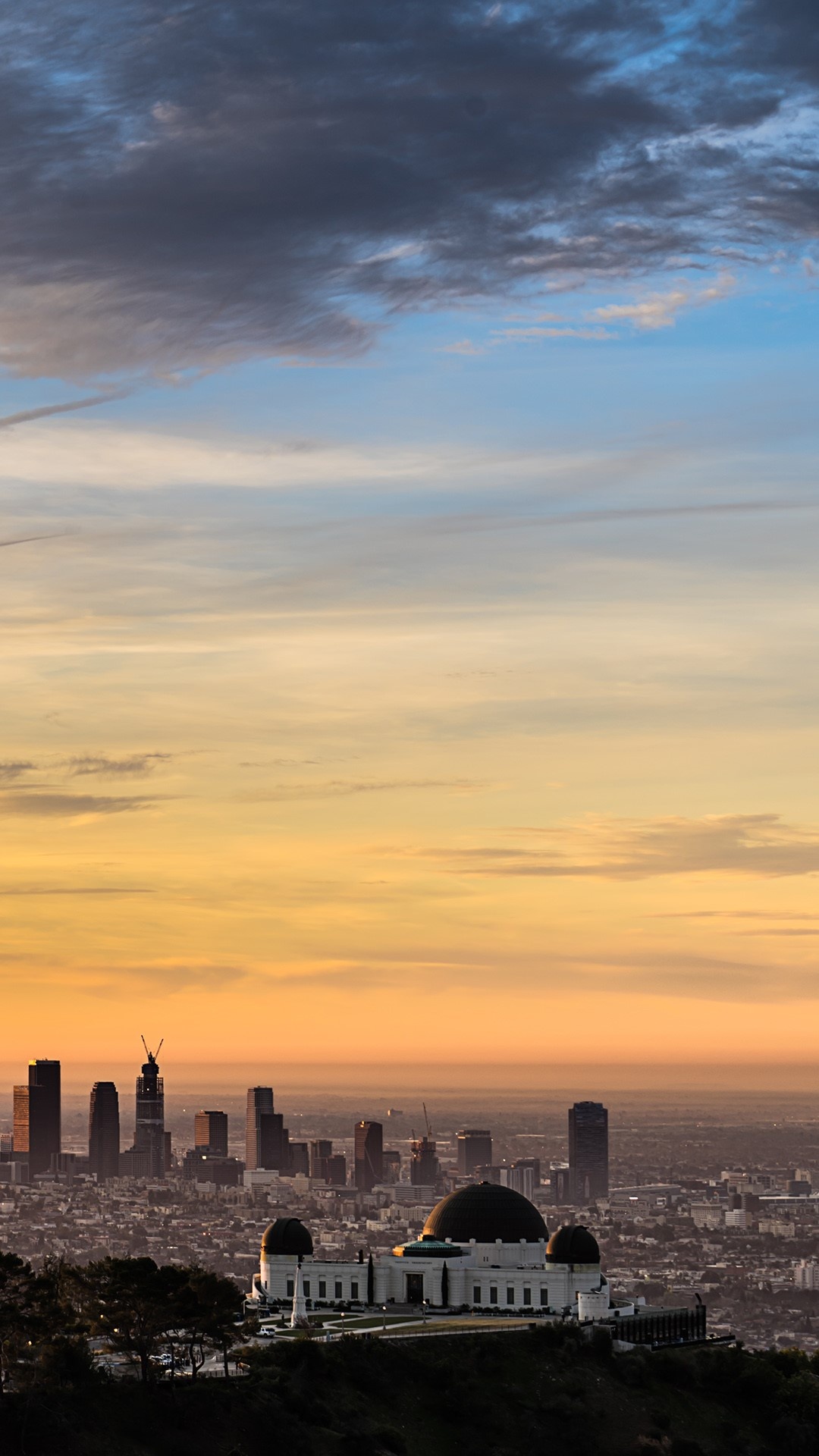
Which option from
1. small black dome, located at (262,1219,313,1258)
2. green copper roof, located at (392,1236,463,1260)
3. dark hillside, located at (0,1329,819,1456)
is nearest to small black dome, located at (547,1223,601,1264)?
green copper roof, located at (392,1236,463,1260)

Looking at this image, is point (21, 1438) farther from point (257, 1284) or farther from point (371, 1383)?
point (257, 1284)

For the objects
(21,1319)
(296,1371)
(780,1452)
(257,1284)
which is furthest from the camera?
(257,1284)

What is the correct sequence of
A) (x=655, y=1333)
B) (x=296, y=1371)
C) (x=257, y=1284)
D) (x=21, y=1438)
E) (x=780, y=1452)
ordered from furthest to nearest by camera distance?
(x=257, y=1284) < (x=655, y=1333) < (x=780, y=1452) < (x=296, y=1371) < (x=21, y=1438)

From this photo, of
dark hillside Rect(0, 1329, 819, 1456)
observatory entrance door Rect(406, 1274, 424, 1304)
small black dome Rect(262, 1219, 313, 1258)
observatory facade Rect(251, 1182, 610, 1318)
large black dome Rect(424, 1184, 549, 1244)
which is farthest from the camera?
large black dome Rect(424, 1184, 549, 1244)

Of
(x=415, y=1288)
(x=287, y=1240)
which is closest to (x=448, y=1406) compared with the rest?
(x=415, y=1288)

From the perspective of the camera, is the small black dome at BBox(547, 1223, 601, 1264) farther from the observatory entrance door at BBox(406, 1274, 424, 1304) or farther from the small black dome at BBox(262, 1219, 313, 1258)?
the small black dome at BBox(262, 1219, 313, 1258)

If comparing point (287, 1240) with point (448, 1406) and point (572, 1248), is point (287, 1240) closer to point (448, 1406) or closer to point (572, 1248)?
point (572, 1248)

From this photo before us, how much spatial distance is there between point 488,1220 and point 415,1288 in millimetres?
7008

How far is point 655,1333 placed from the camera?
388 ft

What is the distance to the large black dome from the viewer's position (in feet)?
419

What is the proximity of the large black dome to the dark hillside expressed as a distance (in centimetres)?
1750

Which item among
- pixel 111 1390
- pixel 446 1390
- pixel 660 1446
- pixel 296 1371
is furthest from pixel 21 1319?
pixel 660 1446

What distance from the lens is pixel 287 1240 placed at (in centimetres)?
12738

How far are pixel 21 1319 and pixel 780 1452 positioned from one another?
1459 inches
